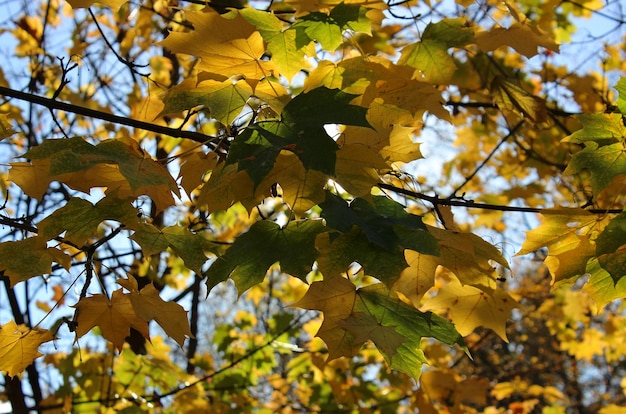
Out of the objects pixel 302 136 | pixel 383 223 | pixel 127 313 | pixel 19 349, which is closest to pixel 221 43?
pixel 302 136

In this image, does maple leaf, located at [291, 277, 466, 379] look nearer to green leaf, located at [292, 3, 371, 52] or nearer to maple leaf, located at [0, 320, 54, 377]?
green leaf, located at [292, 3, 371, 52]

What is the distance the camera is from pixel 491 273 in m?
1.72

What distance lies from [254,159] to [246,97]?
14.1 inches

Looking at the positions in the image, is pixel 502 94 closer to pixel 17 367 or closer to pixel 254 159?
pixel 254 159

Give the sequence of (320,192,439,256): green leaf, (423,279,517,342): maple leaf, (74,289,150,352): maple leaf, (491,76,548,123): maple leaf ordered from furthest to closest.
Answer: (491,76,548,123): maple leaf
(423,279,517,342): maple leaf
(74,289,150,352): maple leaf
(320,192,439,256): green leaf

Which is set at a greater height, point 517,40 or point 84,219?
point 517,40

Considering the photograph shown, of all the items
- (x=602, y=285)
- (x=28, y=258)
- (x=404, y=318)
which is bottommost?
(x=602, y=285)

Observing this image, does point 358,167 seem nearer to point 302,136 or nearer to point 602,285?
point 302,136

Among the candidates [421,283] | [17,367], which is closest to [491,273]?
[421,283]

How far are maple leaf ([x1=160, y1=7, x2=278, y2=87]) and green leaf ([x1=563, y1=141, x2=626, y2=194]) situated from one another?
32.0 inches

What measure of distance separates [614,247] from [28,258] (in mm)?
1317

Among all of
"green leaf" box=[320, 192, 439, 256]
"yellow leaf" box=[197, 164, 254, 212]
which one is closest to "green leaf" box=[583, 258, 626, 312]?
"green leaf" box=[320, 192, 439, 256]

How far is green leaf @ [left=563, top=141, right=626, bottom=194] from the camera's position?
156 cm

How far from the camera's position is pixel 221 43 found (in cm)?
150
